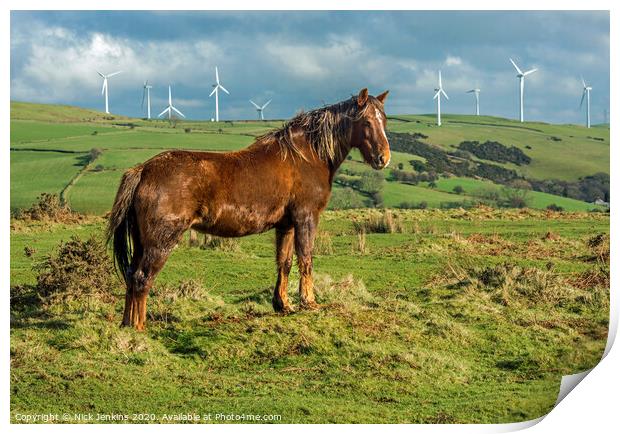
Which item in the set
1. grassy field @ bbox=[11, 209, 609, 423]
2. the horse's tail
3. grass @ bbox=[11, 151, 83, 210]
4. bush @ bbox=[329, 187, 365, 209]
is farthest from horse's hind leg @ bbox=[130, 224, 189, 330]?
bush @ bbox=[329, 187, 365, 209]

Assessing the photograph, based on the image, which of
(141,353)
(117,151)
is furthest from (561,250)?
(117,151)

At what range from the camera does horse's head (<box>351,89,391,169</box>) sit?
10672 millimetres

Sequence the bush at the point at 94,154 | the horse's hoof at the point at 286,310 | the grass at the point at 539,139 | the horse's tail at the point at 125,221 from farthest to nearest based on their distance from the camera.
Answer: the grass at the point at 539,139 → the bush at the point at 94,154 → the horse's hoof at the point at 286,310 → the horse's tail at the point at 125,221

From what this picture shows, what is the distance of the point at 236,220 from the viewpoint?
34.1 ft

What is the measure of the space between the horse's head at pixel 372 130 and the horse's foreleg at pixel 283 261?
1.65 meters

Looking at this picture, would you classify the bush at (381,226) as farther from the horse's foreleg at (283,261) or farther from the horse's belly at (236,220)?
the horse's belly at (236,220)

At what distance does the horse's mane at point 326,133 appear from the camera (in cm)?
1100

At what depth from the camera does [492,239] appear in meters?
22.8

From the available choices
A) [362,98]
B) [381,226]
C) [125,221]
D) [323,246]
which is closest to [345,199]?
[381,226]

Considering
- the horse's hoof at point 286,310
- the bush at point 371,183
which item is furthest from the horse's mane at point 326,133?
the bush at point 371,183

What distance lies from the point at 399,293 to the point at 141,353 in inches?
246

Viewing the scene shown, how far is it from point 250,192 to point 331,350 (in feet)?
7.94

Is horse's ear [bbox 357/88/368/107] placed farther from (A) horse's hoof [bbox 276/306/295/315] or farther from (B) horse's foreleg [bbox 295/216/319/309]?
(A) horse's hoof [bbox 276/306/295/315]
